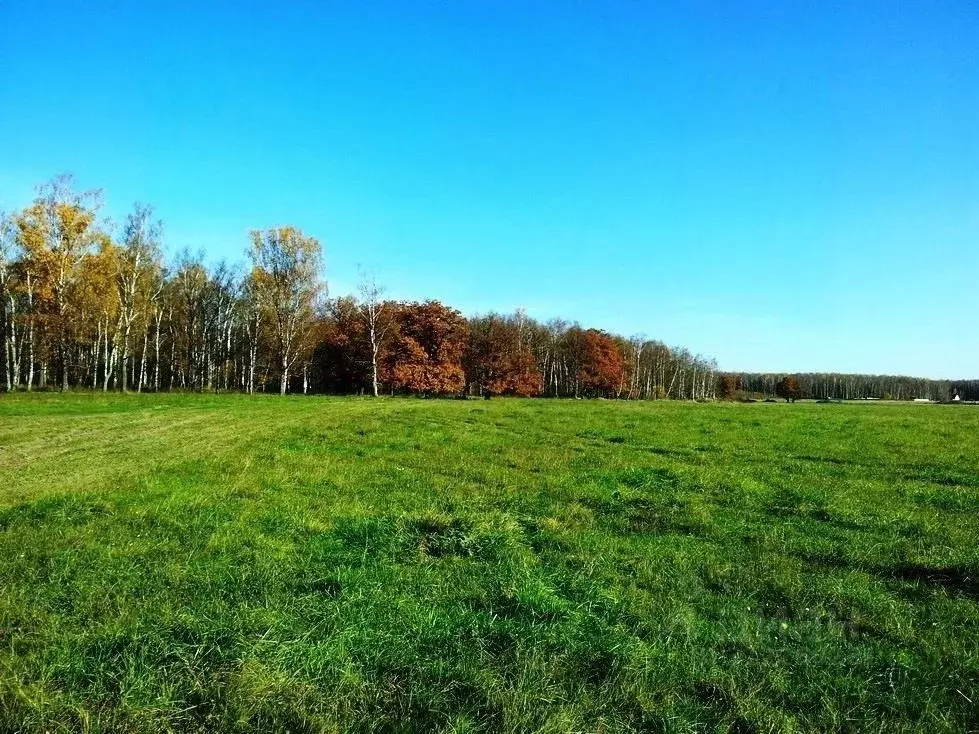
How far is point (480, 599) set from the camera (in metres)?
6.42

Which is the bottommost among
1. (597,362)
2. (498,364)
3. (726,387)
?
(726,387)

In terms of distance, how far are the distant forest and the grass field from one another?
146ft

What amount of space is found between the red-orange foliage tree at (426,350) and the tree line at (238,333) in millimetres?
177

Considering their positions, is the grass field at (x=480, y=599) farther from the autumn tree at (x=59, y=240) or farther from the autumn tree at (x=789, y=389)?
the autumn tree at (x=789, y=389)

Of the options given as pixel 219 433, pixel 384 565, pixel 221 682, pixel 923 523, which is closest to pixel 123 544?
pixel 384 565

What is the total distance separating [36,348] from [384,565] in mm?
63672

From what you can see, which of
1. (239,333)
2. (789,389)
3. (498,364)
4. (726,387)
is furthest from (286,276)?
(789,389)

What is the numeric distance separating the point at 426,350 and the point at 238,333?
24.4 meters

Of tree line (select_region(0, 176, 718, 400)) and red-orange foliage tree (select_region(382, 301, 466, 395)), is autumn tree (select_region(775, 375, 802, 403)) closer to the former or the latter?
tree line (select_region(0, 176, 718, 400))

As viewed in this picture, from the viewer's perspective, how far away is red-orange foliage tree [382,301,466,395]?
246ft

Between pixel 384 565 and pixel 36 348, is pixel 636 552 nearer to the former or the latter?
pixel 384 565

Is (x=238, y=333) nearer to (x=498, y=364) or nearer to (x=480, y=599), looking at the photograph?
(x=498, y=364)

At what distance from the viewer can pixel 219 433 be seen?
21.3 m

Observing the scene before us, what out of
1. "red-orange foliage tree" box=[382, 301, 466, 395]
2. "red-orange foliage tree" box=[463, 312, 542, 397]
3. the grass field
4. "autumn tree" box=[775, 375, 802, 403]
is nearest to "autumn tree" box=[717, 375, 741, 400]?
"autumn tree" box=[775, 375, 802, 403]
